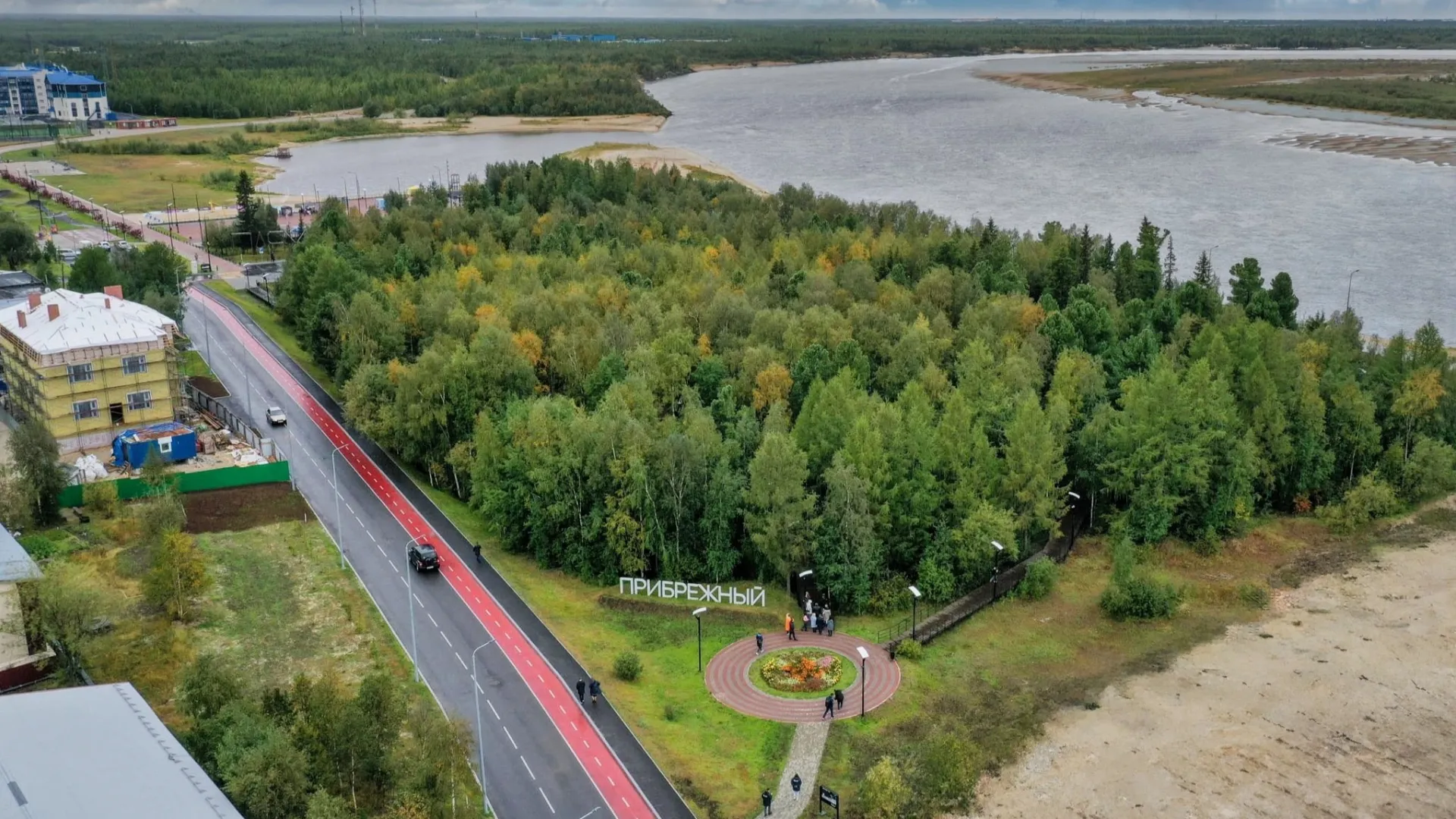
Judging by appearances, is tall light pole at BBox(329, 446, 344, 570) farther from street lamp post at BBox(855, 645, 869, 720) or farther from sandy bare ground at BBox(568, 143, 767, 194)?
sandy bare ground at BBox(568, 143, 767, 194)

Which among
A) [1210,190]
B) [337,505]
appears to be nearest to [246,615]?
[337,505]

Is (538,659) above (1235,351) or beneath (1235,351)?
beneath

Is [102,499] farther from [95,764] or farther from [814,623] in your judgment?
[814,623]

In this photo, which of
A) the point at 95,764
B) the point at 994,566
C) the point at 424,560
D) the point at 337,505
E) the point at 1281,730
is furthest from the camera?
the point at 337,505

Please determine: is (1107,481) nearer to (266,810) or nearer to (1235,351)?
(1235,351)

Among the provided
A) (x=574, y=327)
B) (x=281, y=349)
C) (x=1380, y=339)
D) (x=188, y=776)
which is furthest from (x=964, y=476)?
(x=281, y=349)

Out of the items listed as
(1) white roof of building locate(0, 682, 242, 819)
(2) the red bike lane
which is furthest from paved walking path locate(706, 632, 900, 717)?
(1) white roof of building locate(0, 682, 242, 819)

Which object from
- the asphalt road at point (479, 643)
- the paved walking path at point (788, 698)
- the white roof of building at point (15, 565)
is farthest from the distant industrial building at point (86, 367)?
the paved walking path at point (788, 698)

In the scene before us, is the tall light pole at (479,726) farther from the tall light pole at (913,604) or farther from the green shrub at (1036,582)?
the green shrub at (1036,582)
